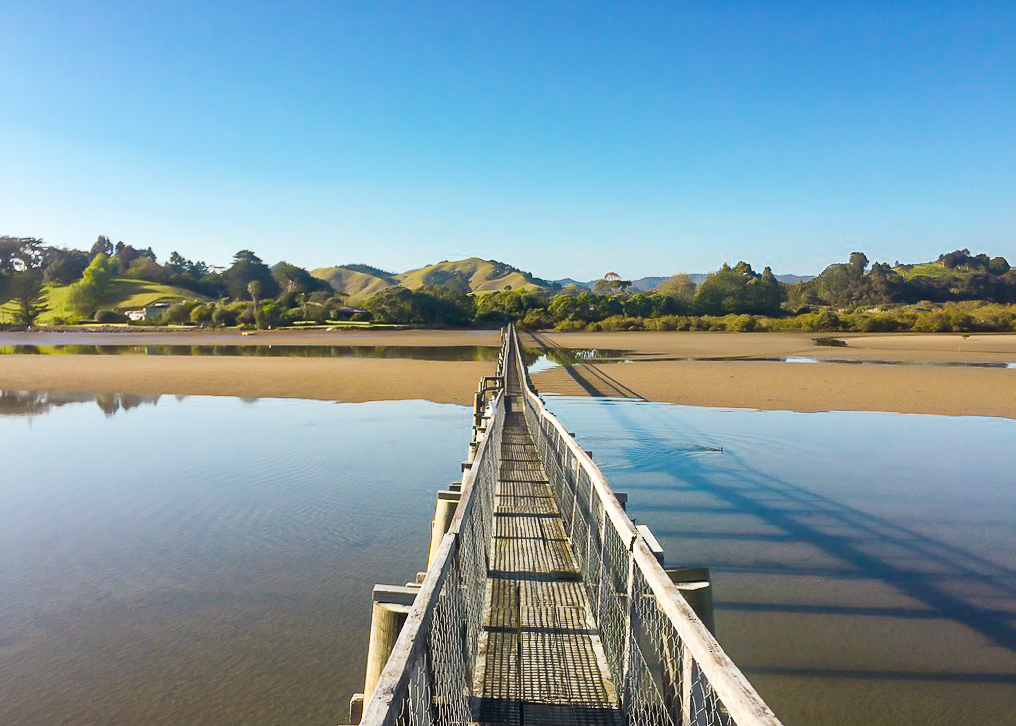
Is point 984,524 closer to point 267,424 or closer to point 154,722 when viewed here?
point 154,722

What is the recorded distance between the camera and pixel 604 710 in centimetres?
386

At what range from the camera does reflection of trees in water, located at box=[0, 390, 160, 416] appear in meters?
20.5

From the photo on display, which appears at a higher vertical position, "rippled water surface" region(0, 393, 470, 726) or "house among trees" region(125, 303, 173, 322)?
"house among trees" region(125, 303, 173, 322)

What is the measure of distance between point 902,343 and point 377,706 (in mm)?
54441

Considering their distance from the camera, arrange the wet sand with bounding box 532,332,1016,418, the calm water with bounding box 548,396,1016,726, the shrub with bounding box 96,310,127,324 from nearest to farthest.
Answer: the calm water with bounding box 548,396,1016,726 < the wet sand with bounding box 532,332,1016,418 < the shrub with bounding box 96,310,127,324

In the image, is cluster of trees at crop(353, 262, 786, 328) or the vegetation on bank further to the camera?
cluster of trees at crop(353, 262, 786, 328)

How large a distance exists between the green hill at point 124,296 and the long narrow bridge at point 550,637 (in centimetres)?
10621

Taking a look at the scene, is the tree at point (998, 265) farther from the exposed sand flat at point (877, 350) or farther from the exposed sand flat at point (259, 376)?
the exposed sand flat at point (259, 376)

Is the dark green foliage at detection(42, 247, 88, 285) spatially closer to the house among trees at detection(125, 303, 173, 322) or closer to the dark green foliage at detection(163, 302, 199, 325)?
the house among trees at detection(125, 303, 173, 322)

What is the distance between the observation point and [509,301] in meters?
99.3

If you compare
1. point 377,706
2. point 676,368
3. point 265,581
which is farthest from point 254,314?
point 377,706

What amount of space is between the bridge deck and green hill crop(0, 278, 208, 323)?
105487 millimetres

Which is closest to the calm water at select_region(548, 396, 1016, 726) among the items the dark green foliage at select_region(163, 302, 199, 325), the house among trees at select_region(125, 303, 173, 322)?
the dark green foliage at select_region(163, 302, 199, 325)

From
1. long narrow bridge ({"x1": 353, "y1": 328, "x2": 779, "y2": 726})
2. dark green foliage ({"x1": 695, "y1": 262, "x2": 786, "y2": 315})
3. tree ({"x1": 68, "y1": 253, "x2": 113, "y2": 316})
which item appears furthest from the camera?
tree ({"x1": 68, "y1": 253, "x2": 113, "y2": 316})
